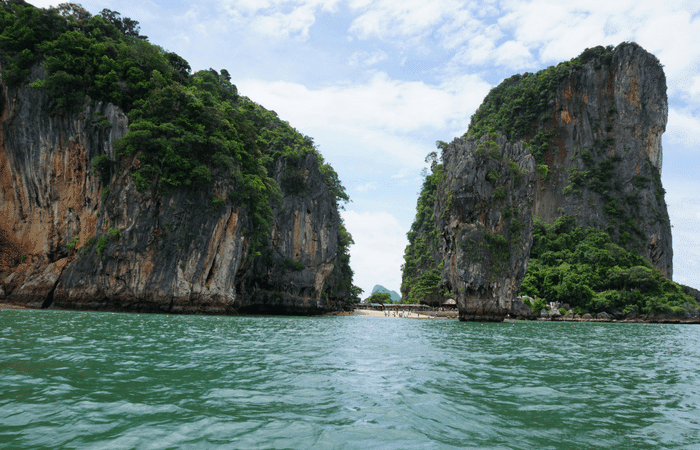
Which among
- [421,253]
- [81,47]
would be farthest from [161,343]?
[421,253]

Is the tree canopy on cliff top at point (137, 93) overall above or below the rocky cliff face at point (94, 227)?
above

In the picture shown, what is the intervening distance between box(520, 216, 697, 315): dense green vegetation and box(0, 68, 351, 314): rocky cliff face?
39.6 meters

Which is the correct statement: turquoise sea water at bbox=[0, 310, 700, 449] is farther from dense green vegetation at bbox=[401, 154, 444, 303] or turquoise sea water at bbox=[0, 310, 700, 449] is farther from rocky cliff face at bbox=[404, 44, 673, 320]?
dense green vegetation at bbox=[401, 154, 444, 303]

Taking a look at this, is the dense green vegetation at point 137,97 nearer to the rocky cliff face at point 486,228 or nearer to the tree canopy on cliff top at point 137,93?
the tree canopy on cliff top at point 137,93

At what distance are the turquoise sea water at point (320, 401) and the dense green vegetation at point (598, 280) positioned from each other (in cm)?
4452

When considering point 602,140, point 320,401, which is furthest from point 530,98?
point 320,401

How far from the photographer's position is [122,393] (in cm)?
514

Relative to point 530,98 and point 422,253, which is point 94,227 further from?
point 530,98

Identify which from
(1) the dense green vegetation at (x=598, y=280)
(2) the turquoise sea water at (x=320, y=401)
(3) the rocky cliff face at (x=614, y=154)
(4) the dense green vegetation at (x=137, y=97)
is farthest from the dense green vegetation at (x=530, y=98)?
(2) the turquoise sea water at (x=320, y=401)

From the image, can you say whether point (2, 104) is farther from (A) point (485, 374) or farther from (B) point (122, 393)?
(A) point (485, 374)

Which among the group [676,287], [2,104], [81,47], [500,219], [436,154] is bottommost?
[676,287]

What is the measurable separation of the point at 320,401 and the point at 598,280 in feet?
185

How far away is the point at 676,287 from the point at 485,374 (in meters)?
58.6

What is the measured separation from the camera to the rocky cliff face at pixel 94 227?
27641 millimetres
